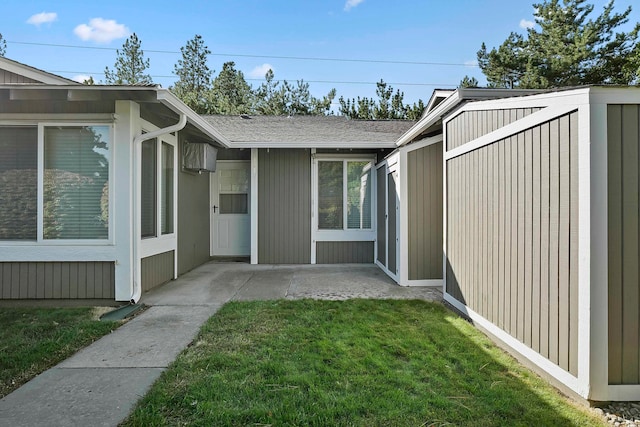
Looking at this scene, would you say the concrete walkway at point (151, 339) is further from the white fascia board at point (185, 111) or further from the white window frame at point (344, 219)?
the white fascia board at point (185, 111)

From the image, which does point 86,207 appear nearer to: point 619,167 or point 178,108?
point 178,108

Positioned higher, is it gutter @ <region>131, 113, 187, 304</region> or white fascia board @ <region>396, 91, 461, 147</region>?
white fascia board @ <region>396, 91, 461, 147</region>

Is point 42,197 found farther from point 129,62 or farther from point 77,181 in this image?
point 129,62

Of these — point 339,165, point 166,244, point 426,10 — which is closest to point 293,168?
point 339,165

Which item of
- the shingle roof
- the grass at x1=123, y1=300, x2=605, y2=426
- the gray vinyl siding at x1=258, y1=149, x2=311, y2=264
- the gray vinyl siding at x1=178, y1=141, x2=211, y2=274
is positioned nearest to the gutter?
the grass at x1=123, y1=300, x2=605, y2=426

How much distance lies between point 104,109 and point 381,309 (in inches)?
157

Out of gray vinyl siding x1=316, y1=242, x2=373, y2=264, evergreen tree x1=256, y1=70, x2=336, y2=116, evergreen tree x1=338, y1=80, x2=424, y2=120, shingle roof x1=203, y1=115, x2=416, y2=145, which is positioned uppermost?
evergreen tree x1=256, y1=70, x2=336, y2=116

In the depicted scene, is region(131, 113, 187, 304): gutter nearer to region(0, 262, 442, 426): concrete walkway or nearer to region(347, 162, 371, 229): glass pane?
region(0, 262, 442, 426): concrete walkway

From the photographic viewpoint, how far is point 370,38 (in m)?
15.7

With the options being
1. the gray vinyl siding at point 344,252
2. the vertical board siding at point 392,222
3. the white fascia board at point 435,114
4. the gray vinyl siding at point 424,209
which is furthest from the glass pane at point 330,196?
the gray vinyl siding at point 424,209

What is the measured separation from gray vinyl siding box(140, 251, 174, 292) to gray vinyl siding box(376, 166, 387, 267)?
3561 millimetres

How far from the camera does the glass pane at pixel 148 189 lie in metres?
4.47

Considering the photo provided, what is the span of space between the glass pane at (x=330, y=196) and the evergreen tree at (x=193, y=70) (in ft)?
56.4

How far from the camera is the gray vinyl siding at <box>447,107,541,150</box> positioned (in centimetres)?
270
